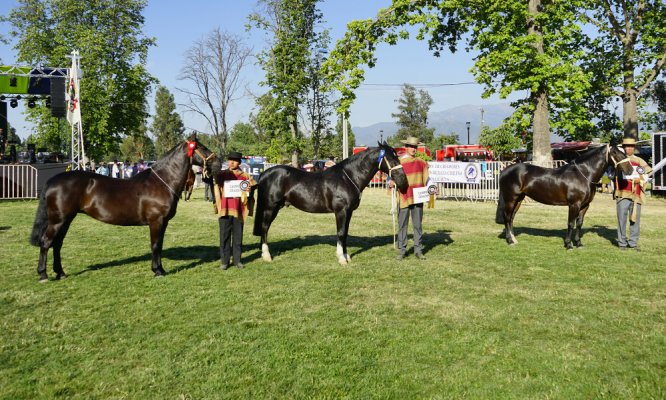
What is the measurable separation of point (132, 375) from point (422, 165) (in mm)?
7243

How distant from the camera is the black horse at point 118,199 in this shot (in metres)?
8.47

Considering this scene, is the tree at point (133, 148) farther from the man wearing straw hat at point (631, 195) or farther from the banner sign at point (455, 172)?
the man wearing straw hat at point (631, 195)

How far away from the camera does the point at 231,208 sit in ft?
30.6

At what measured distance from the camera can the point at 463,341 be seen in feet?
18.3

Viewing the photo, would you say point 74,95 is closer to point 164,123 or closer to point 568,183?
point 568,183

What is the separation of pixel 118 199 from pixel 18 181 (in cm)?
1884

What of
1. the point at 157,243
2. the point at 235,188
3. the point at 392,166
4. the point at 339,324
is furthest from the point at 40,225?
the point at 392,166

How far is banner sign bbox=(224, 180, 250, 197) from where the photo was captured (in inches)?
364

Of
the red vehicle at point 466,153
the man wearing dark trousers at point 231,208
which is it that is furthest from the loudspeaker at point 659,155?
the man wearing dark trousers at point 231,208

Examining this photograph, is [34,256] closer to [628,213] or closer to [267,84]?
[628,213]

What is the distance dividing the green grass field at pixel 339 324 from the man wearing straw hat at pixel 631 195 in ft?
1.21

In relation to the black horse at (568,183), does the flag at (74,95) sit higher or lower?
higher

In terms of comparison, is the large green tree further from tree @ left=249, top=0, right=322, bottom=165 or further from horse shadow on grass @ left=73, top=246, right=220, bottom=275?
horse shadow on grass @ left=73, top=246, right=220, bottom=275

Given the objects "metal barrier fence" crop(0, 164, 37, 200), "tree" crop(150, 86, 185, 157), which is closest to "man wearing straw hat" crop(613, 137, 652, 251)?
"metal barrier fence" crop(0, 164, 37, 200)
